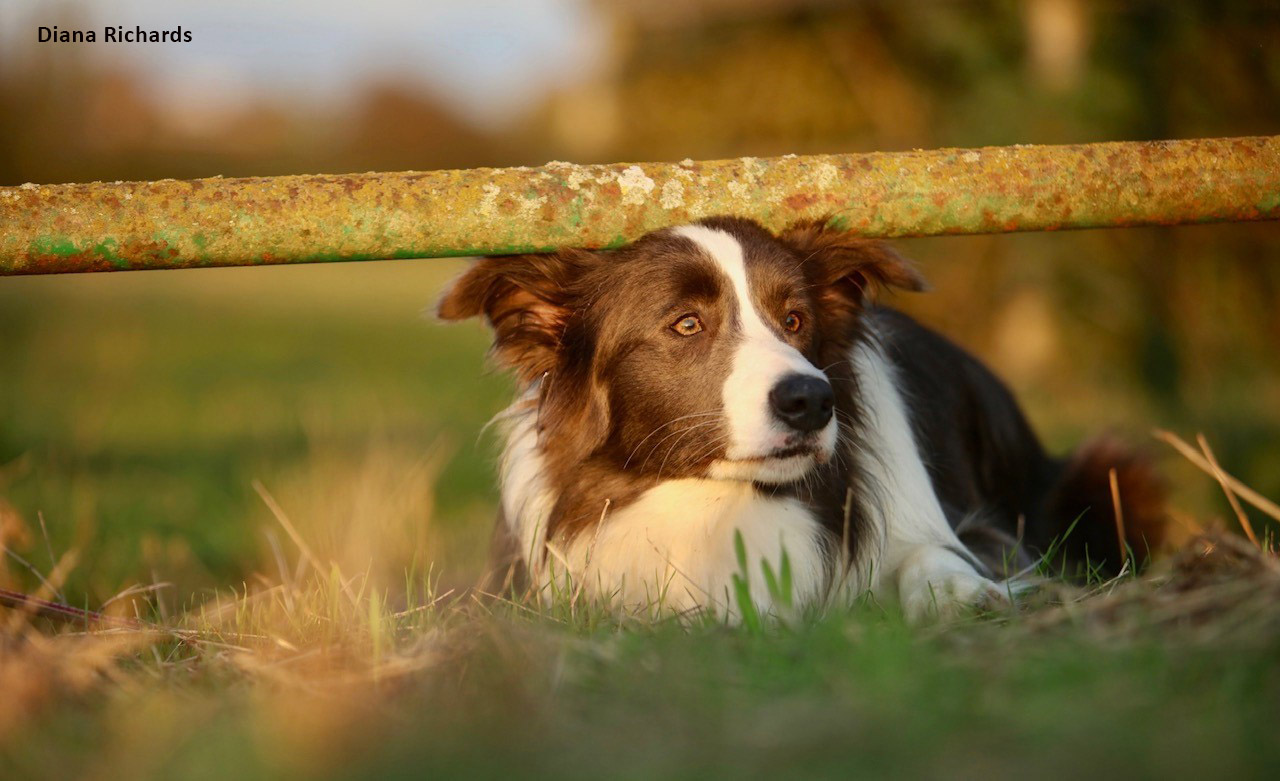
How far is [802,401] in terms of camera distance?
317 centimetres

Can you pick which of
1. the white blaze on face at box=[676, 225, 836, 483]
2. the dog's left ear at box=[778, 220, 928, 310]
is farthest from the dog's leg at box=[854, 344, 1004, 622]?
the white blaze on face at box=[676, 225, 836, 483]

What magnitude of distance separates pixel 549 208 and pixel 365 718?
175cm

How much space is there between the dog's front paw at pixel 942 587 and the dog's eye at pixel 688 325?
98 cm

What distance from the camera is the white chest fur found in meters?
3.62

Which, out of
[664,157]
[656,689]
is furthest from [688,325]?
[664,157]

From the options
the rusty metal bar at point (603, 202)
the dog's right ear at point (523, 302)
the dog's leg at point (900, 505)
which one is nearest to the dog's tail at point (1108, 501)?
the dog's leg at point (900, 505)

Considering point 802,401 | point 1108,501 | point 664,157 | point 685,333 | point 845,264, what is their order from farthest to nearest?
point 664,157, point 1108,501, point 845,264, point 685,333, point 802,401

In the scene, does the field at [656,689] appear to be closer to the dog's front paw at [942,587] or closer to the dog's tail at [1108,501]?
the dog's front paw at [942,587]

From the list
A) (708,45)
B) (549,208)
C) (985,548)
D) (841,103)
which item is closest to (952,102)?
(841,103)

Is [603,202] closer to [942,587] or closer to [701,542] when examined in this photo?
[701,542]

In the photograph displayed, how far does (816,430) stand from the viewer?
3.21m

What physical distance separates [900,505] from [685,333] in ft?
3.08

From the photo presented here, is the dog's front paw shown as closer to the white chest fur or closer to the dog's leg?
the dog's leg

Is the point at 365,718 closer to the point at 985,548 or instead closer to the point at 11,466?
the point at 985,548
